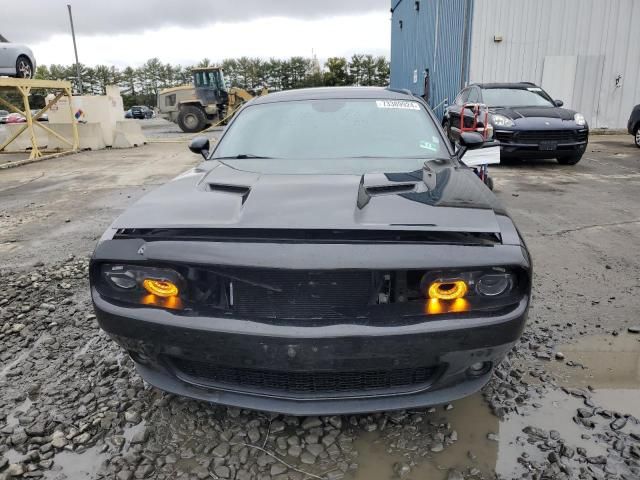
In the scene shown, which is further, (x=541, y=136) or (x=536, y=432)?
(x=541, y=136)

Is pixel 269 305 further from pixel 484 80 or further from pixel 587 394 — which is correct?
pixel 484 80

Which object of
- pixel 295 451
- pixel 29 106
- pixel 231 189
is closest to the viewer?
pixel 295 451

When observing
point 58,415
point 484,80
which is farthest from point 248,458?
point 484,80

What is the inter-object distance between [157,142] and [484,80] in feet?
34.2

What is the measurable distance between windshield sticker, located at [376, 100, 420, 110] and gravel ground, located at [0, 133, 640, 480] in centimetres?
159

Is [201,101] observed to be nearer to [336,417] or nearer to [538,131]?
[538,131]

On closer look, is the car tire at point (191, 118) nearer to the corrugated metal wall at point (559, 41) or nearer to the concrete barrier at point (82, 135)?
the concrete barrier at point (82, 135)

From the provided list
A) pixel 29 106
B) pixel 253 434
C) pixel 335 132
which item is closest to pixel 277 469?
pixel 253 434

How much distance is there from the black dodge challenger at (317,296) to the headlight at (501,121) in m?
6.76

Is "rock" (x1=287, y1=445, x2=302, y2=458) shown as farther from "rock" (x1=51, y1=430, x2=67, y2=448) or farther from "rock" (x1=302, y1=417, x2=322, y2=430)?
"rock" (x1=51, y1=430, x2=67, y2=448)

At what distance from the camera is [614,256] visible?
4207 millimetres

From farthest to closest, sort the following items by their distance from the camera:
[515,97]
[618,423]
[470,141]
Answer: [515,97] → [470,141] → [618,423]

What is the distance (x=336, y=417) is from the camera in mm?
2137

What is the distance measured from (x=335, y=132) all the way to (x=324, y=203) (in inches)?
47.8
